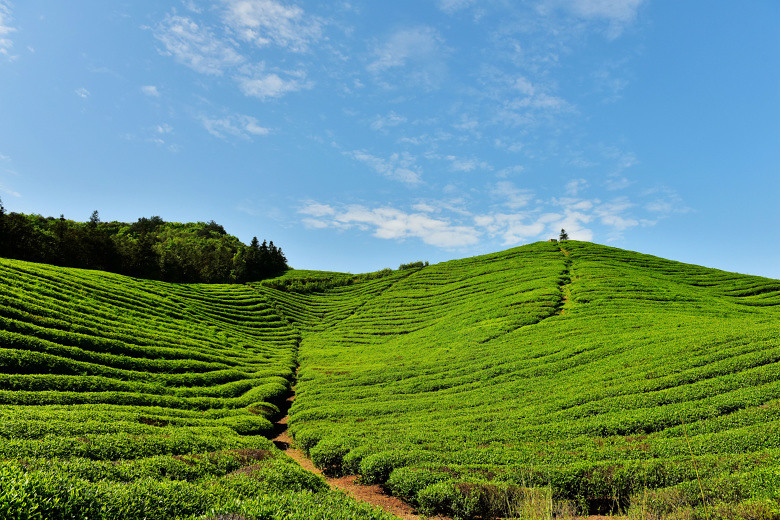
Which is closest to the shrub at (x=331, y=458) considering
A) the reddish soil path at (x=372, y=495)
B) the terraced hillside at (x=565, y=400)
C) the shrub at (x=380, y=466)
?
the terraced hillside at (x=565, y=400)

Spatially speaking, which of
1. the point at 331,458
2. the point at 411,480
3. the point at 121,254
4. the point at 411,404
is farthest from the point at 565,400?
the point at 121,254

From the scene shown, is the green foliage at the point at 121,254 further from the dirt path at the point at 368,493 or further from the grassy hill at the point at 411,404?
the dirt path at the point at 368,493

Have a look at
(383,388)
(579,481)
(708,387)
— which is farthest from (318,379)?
(708,387)

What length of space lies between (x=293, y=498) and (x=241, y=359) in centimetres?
3141

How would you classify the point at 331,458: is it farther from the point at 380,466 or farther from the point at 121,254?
the point at 121,254

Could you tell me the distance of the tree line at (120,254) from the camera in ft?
208

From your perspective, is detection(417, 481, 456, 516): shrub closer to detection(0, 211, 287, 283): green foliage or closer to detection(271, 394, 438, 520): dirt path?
detection(271, 394, 438, 520): dirt path

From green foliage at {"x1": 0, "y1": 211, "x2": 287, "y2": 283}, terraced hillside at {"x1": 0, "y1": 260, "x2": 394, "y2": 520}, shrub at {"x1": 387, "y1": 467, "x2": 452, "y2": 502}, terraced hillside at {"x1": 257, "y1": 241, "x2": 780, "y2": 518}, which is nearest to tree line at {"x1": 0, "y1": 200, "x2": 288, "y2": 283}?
green foliage at {"x1": 0, "y1": 211, "x2": 287, "y2": 283}

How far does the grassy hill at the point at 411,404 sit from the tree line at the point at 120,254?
95.5 feet

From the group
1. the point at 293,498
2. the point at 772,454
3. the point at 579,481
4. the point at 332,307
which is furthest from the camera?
the point at 332,307

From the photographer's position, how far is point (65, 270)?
4334 cm

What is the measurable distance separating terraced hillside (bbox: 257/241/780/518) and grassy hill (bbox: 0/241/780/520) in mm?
119

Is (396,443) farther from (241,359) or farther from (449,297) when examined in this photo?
(449,297)

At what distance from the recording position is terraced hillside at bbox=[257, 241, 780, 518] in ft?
41.1
